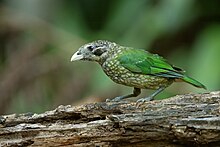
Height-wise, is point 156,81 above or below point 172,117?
above

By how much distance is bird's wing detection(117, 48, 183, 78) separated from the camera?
4.24 meters

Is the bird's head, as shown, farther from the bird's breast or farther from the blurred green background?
the blurred green background

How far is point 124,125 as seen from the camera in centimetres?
384

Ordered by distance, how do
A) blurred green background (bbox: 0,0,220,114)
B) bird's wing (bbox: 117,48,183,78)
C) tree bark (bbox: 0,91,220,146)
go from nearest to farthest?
tree bark (bbox: 0,91,220,146), bird's wing (bbox: 117,48,183,78), blurred green background (bbox: 0,0,220,114)

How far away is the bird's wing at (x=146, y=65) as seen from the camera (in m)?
4.24

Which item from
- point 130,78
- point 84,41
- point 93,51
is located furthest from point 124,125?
point 84,41

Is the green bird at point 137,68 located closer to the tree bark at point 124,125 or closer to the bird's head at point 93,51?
the bird's head at point 93,51

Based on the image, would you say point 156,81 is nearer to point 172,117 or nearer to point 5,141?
point 172,117

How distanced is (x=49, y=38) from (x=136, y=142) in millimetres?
4407

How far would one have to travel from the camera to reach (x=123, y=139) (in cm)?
389

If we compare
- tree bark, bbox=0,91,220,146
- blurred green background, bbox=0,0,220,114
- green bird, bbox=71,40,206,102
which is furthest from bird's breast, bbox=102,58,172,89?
blurred green background, bbox=0,0,220,114

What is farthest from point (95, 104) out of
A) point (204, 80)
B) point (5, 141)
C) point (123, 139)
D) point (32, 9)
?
point (32, 9)

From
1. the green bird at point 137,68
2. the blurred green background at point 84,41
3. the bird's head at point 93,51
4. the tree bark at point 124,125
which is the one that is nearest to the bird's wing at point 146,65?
the green bird at point 137,68

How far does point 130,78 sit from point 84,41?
12.6ft
